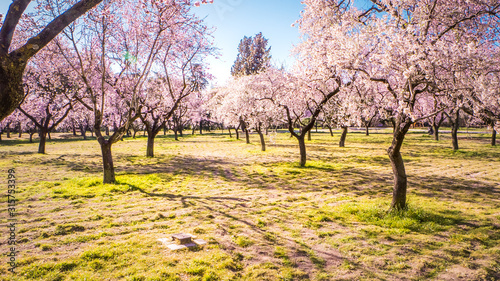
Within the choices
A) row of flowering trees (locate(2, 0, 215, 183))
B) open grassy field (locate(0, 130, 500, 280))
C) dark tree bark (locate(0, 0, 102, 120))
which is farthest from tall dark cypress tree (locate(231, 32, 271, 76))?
dark tree bark (locate(0, 0, 102, 120))

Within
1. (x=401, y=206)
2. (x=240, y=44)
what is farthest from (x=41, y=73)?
(x=240, y=44)

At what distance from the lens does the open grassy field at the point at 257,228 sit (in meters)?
5.62

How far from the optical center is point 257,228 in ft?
26.1

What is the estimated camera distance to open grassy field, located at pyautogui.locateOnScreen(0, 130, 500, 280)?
5625 millimetres

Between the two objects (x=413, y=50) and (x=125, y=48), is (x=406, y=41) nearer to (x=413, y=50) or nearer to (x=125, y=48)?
(x=413, y=50)

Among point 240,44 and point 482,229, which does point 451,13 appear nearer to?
point 482,229

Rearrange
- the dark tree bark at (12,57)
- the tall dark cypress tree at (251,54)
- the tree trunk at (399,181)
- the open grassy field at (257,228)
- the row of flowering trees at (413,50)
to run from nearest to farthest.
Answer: the dark tree bark at (12,57), the open grassy field at (257,228), the row of flowering trees at (413,50), the tree trunk at (399,181), the tall dark cypress tree at (251,54)

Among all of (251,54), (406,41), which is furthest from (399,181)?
(251,54)

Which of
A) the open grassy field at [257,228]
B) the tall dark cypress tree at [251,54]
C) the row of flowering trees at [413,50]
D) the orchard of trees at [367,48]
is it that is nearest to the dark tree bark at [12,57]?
the orchard of trees at [367,48]

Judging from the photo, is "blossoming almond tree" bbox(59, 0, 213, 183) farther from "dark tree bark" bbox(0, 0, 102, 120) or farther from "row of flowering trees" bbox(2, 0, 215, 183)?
"dark tree bark" bbox(0, 0, 102, 120)

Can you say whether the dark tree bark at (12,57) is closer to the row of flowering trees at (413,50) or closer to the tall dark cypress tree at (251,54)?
the row of flowering trees at (413,50)

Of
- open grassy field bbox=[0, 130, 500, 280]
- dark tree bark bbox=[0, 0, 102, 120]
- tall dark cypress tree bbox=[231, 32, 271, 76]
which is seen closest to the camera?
dark tree bark bbox=[0, 0, 102, 120]

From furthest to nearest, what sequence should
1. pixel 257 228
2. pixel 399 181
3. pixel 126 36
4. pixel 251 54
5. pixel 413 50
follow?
1. pixel 251 54
2. pixel 126 36
3. pixel 399 181
4. pixel 257 228
5. pixel 413 50

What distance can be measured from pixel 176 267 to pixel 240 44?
72749mm
